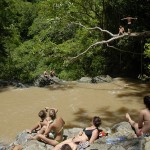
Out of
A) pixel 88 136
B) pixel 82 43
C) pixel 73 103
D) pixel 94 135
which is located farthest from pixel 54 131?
pixel 82 43

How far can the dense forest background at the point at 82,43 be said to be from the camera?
19.8 metres

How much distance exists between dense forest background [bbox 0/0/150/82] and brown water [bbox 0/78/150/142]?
7.65 ft

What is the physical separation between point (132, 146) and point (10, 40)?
1788 cm

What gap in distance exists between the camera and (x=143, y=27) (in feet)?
62.3

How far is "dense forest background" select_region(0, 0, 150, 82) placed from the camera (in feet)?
64.9

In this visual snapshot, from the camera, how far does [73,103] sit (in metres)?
14.9

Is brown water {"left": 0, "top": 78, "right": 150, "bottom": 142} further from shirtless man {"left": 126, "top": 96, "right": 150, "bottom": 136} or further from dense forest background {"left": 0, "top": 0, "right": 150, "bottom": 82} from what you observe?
shirtless man {"left": 126, "top": 96, "right": 150, "bottom": 136}

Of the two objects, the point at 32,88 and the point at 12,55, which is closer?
the point at 32,88

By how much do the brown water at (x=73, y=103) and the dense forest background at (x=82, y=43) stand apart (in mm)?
2331

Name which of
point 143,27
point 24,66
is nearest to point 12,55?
point 24,66

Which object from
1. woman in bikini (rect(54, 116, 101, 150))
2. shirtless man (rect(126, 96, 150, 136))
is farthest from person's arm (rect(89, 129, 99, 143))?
shirtless man (rect(126, 96, 150, 136))

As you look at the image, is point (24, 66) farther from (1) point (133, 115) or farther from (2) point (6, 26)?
(1) point (133, 115)

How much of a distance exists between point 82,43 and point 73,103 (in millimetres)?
7957

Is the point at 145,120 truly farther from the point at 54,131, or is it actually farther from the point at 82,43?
the point at 82,43
